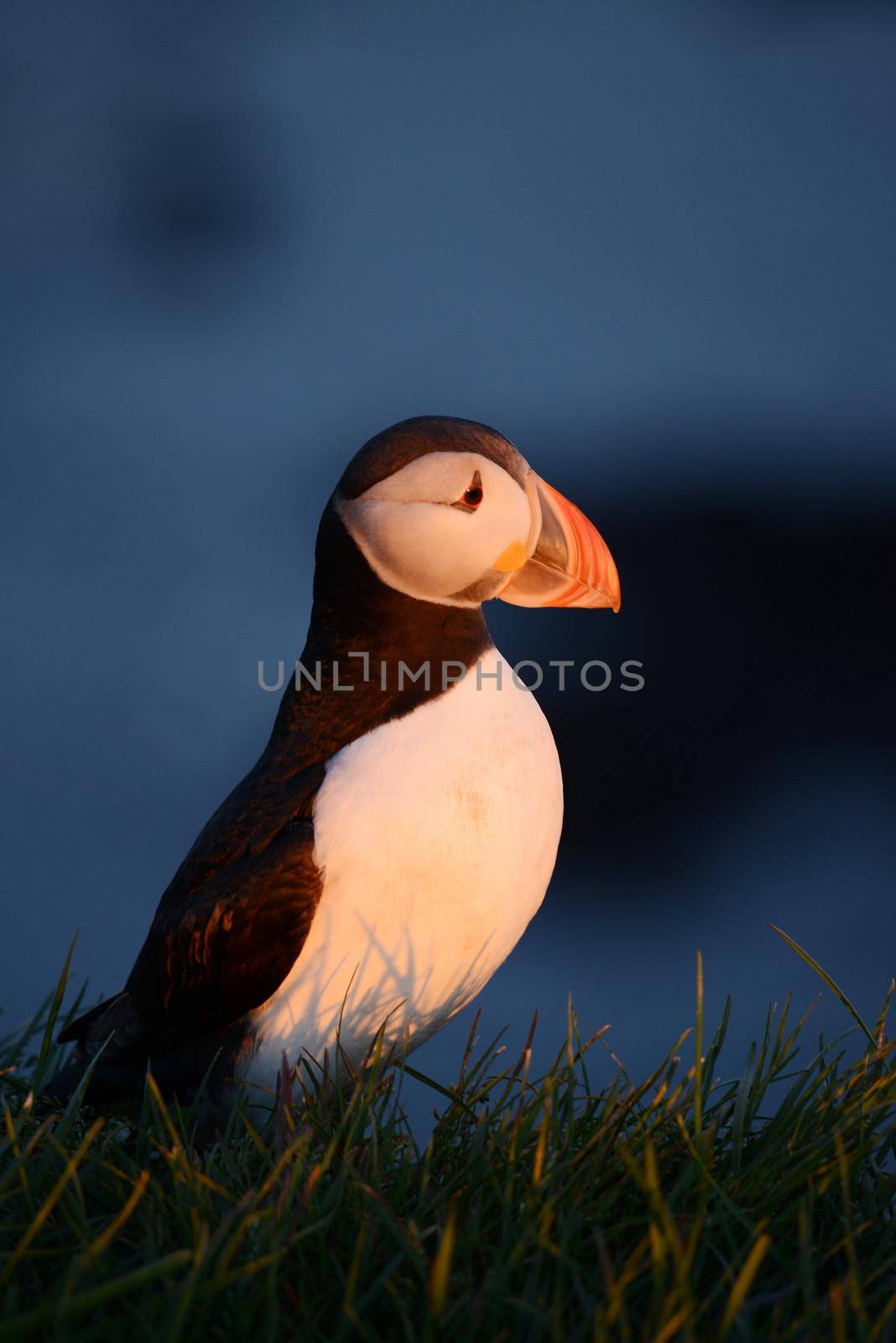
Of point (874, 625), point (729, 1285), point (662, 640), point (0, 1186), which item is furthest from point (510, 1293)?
point (874, 625)

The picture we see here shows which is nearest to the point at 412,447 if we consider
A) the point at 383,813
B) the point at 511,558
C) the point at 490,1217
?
the point at 511,558

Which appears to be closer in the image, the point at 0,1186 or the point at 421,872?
the point at 0,1186

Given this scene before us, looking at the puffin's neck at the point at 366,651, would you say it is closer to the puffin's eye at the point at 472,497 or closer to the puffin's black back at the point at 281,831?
the puffin's black back at the point at 281,831

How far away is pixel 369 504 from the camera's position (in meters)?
1.78

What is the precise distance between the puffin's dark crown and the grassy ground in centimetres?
83

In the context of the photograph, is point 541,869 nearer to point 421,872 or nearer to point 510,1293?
point 421,872

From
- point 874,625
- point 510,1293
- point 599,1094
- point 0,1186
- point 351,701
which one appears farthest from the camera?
point 874,625

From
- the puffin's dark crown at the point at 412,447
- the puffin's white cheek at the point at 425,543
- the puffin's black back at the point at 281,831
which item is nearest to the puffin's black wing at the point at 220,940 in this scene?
the puffin's black back at the point at 281,831

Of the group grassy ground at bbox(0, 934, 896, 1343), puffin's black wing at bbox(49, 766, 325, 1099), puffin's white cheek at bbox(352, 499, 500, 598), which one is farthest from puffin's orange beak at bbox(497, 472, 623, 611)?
grassy ground at bbox(0, 934, 896, 1343)

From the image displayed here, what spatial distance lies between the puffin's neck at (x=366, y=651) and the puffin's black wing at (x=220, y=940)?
0.28ft

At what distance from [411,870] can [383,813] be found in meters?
0.09

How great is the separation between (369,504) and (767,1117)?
1.01m

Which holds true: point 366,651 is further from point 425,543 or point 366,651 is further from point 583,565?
point 583,565

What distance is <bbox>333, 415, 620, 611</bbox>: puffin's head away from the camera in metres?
1.76
